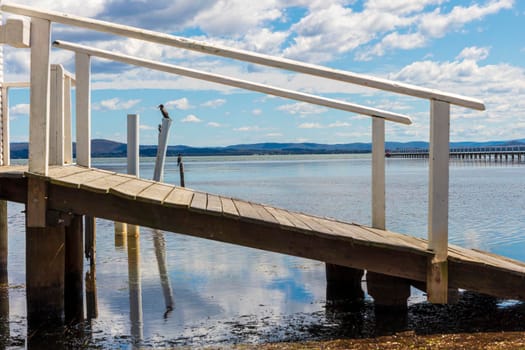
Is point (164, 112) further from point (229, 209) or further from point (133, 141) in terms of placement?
point (229, 209)

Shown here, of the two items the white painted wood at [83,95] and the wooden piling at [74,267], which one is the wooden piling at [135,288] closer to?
the wooden piling at [74,267]

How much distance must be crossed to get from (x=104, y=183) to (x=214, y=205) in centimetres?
105

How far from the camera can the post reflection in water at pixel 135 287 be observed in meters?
6.79

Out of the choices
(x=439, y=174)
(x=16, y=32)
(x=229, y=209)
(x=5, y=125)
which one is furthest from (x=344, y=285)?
(x=5, y=125)

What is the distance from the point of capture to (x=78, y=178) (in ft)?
21.5

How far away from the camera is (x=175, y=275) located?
9711 millimetres

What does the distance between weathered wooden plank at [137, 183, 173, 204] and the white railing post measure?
240 cm

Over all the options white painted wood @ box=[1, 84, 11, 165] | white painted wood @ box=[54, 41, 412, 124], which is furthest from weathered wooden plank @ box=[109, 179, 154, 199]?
white painted wood @ box=[1, 84, 11, 165]

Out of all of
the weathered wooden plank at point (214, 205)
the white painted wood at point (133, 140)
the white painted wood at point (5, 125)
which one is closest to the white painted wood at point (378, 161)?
the weathered wooden plank at point (214, 205)

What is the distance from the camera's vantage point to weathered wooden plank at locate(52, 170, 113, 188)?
20.3ft

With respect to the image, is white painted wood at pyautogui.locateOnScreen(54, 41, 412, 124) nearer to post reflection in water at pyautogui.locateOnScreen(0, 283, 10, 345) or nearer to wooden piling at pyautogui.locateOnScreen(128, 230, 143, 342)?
wooden piling at pyautogui.locateOnScreen(128, 230, 143, 342)

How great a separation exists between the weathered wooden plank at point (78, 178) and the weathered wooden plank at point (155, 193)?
1.75ft

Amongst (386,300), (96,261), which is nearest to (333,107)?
(386,300)

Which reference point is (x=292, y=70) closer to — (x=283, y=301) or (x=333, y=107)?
(x=333, y=107)
